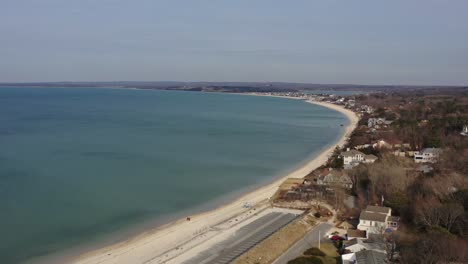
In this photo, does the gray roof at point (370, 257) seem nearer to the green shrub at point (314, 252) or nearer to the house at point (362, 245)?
the house at point (362, 245)

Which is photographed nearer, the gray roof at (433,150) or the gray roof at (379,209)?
the gray roof at (379,209)

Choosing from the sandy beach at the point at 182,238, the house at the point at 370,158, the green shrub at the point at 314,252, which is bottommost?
the sandy beach at the point at 182,238

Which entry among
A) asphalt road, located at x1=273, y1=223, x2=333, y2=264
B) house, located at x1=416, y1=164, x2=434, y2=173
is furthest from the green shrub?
house, located at x1=416, y1=164, x2=434, y2=173

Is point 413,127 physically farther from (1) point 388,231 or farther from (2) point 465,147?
(1) point 388,231

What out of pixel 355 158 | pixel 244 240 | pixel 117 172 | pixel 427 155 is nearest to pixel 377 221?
pixel 244 240

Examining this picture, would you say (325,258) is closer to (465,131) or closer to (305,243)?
(305,243)

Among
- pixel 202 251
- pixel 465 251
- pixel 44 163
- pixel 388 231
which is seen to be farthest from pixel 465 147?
pixel 44 163

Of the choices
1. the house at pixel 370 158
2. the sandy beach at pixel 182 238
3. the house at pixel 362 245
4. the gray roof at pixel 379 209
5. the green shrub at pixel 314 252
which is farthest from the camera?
the house at pixel 370 158

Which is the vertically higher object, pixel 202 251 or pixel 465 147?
pixel 465 147

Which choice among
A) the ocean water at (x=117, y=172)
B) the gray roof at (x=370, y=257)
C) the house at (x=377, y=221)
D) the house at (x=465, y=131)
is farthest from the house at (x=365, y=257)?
the house at (x=465, y=131)
